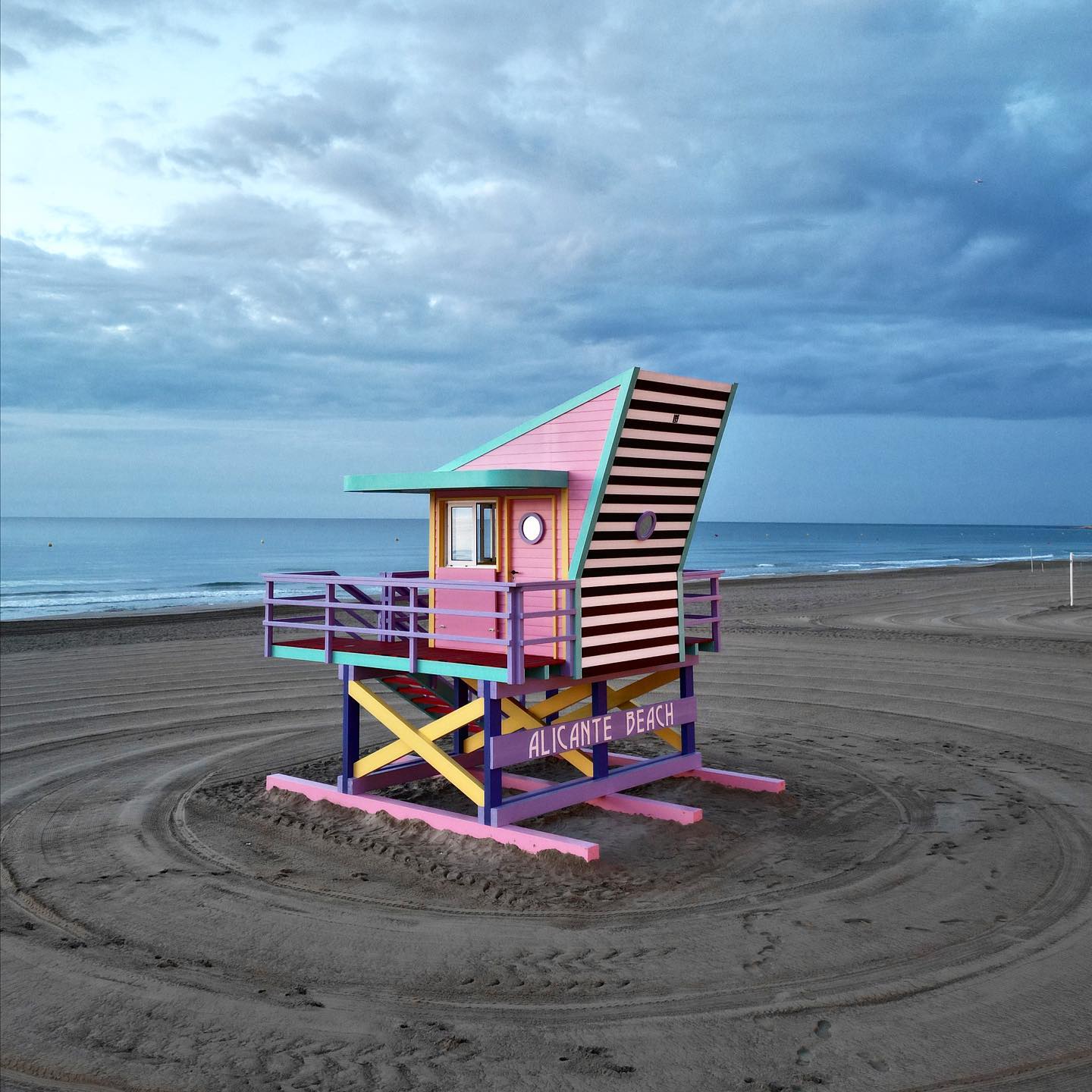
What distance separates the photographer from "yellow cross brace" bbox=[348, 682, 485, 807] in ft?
34.2

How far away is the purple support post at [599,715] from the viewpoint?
11.3 meters

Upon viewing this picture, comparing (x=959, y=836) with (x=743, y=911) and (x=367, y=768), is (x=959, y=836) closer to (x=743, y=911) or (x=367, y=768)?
(x=743, y=911)

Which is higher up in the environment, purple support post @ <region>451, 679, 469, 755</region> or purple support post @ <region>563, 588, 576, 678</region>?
purple support post @ <region>563, 588, 576, 678</region>

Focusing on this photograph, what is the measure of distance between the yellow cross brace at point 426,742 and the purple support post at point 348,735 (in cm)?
7

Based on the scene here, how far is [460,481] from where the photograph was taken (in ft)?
34.4

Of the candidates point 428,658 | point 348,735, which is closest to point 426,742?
point 428,658

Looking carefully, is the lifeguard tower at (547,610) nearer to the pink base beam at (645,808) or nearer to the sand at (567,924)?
the pink base beam at (645,808)

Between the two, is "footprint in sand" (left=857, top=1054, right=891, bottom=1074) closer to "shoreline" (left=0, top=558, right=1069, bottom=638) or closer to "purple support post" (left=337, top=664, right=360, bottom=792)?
"purple support post" (left=337, top=664, right=360, bottom=792)

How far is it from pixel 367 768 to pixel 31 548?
387ft

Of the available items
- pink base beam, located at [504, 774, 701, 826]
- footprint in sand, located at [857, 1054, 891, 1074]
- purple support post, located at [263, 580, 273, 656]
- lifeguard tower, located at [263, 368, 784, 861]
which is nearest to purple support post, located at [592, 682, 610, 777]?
lifeguard tower, located at [263, 368, 784, 861]

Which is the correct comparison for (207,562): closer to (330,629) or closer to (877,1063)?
(330,629)

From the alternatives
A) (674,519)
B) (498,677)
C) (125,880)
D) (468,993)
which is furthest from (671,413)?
(125,880)

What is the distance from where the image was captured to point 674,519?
11477 millimetres

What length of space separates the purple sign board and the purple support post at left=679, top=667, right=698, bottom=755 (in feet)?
0.40
